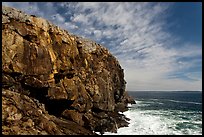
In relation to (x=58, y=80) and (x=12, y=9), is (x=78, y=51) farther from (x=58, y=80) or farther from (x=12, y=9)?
(x=12, y=9)

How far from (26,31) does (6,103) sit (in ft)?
36.4

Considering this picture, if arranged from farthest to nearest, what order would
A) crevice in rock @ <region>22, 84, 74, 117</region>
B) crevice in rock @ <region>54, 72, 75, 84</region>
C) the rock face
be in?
crevice in rock @ <region>54, 72, 75, 84</region>
crevice in rock @ <region>22, 84, 74, 117</region>
the rock face

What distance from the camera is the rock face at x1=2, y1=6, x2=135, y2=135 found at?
88.4 feet

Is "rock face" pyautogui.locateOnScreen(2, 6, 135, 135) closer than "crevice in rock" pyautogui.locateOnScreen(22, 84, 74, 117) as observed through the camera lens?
Yes

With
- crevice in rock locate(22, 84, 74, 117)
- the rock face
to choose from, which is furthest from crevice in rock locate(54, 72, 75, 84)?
crevice in rock locate(22, 84, 74, 117)

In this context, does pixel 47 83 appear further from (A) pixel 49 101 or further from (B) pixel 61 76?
(B) pixel 61 76

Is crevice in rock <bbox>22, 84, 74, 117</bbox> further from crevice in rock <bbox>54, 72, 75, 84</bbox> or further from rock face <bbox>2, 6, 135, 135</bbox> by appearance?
crevice in rock <bbox>54, 72, 75, 84</bbox>

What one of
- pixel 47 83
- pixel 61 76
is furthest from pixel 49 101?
pixel 61 76

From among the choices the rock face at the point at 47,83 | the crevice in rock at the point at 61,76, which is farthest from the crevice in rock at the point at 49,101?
the crevice in rock at the point at 61,76

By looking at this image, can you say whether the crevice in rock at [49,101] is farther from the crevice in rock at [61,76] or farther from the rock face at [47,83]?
the crevice in rock at [61,76]

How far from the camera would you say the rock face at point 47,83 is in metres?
26.9

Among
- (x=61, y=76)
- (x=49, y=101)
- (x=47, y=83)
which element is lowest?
(x=49, y=101)

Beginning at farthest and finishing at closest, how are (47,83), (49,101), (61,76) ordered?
(61,76) < (49,101) < (47,83)

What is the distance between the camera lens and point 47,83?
33.5m
